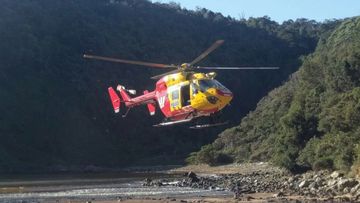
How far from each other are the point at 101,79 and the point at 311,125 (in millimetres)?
79634

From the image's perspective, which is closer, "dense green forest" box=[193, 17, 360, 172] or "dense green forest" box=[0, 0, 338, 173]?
"dense green forest" box=[193, 17, 360, 172]

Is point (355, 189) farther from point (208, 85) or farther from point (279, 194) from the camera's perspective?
point (208, 85)

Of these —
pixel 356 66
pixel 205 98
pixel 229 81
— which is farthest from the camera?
pixel 229 81

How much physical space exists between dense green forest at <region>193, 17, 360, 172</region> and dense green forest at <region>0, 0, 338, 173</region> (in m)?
0.70

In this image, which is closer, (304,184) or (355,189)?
(355,189)

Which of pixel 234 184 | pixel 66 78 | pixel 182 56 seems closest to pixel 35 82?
pixel 66 78

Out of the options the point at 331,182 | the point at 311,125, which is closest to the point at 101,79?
the point at 311,125

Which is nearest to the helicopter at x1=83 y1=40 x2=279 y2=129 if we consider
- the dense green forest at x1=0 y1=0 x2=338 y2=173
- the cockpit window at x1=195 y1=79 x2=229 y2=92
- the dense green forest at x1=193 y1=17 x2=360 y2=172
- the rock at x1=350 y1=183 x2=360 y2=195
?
the cockpit window at x1=195 y1=79 x2=229 y2=92

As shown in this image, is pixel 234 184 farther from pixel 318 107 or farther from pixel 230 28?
pixel 230 28

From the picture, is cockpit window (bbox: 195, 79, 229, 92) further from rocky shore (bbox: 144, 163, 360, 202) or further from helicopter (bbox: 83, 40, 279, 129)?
rocky shore (bbox: 144, 163, 360, 202)

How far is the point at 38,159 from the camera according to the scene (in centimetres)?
11112

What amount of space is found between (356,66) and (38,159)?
58.0 metres

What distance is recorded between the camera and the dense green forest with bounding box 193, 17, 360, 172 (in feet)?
172

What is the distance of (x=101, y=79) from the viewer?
137 m
